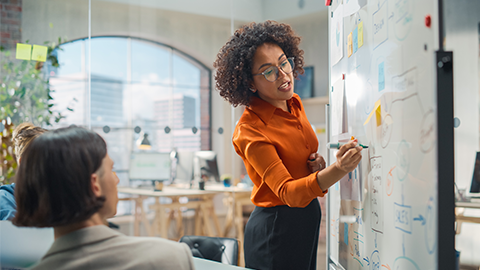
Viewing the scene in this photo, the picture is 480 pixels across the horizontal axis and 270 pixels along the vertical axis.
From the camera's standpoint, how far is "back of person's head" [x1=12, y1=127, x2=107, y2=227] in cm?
70

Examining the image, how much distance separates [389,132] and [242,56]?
0.62 m

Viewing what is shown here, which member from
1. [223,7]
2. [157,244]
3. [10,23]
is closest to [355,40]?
[157,244]

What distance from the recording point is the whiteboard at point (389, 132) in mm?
873

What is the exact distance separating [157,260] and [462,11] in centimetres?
116

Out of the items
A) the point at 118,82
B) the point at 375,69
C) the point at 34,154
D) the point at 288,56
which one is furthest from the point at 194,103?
the point at 34,154

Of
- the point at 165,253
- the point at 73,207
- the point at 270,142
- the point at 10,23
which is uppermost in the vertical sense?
the point at 10,23

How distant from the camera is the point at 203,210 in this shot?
4500 mm

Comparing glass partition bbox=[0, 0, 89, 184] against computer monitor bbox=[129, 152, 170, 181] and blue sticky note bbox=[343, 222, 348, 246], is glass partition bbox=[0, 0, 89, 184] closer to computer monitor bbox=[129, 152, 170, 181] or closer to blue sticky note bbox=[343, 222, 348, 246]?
computer monitor bbox=[129, 152, 170, 181]

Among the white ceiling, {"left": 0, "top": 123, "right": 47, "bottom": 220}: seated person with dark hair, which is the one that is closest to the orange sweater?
{"left": 0, "top": 123, "right": 47, "bottom": 220}: seated person with dark hair

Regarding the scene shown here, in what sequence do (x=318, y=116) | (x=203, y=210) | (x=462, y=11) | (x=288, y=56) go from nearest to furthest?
(x=462, y=11) < (x=288, y=56) < (x=203, y=210) < (x=318, y=116)

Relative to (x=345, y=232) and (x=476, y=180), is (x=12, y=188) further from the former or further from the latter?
(x=476, y=180)

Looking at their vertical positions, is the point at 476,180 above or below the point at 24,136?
below

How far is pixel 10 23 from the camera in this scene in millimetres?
3287

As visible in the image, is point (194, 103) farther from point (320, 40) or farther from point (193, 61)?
point (320, 40)
